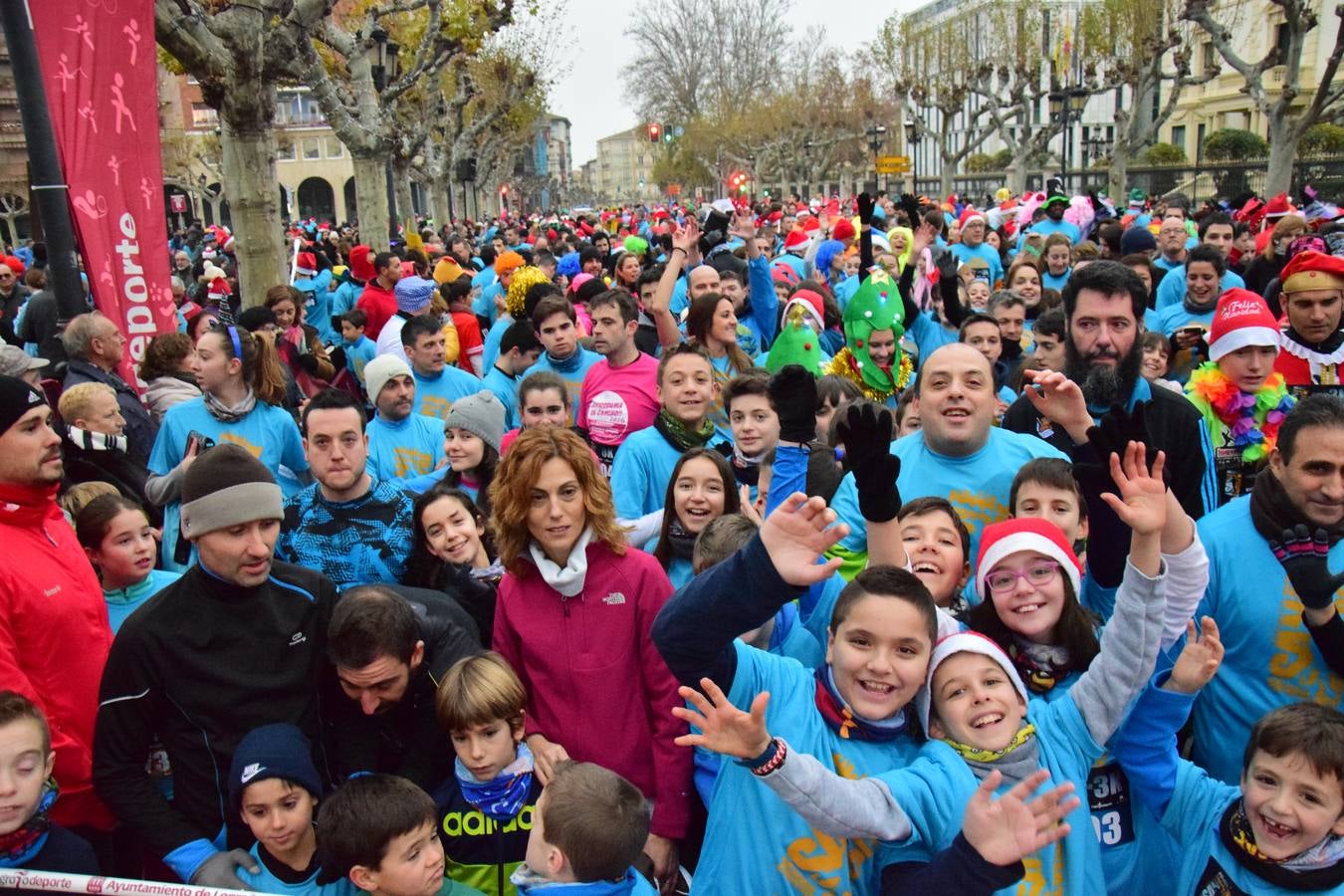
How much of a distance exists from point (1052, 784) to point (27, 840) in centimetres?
266

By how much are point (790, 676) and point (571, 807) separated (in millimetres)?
642

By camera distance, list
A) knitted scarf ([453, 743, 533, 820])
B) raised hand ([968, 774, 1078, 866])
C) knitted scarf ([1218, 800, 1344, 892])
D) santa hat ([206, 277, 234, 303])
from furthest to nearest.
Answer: santa hat ([206, 277, 234, 303])
knitted scarf ([453, 743, 533, 820])
knitted scarf ([1218, 800, 1344, 892])
raised hand ([968, 774, 1078, 866])

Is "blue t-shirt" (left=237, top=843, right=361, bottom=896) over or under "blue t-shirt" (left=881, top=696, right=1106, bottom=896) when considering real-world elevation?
under

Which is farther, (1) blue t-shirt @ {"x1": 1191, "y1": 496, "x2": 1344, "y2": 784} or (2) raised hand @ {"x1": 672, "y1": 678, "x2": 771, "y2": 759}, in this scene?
(1) blue t-shirt @ {"x1": 1191, "y1": 496, "x2": 1344, "y2": 784}

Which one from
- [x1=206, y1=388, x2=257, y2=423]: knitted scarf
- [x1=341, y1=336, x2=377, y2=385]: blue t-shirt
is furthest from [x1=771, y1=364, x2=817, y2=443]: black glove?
[x1=341, y1=336, x2=377, y2=385]: blue t-shirt

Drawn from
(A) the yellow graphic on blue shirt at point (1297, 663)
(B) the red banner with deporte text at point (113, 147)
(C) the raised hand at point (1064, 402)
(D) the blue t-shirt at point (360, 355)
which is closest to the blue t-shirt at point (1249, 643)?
(A) the yellow graphic on blue shirt at point (1297, 663)

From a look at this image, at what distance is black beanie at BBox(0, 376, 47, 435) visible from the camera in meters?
3.13

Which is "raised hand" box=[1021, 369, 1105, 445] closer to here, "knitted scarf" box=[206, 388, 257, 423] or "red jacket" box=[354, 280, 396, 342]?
"knitted scarf" box=[206, 388, 257, 423]

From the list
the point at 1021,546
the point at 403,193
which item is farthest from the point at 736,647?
the point at 403,193

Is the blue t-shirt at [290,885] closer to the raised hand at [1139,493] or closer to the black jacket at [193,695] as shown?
the black jacket at [193,695]

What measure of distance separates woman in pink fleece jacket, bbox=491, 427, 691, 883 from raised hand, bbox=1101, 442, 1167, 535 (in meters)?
1.36

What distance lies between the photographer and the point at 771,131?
6050 cm

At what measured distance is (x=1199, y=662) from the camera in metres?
2.38

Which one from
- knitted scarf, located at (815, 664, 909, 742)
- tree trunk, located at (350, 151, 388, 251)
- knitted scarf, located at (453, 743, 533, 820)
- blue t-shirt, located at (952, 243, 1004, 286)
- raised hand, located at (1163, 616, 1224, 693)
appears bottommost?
knitted scarf, located at (453, 743, 533, 820)
